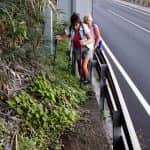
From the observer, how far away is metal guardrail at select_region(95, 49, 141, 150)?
5853 millimetres

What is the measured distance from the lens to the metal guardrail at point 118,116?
5.85m

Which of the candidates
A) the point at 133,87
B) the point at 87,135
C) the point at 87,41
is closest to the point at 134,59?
the point at 133,87

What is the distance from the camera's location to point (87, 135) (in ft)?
24.8

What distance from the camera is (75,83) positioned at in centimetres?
1029

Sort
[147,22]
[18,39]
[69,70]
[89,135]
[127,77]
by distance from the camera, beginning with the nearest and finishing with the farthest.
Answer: [89,135], [18,39], [69,70], [127,77], [147,22]

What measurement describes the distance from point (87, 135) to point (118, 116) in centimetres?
84

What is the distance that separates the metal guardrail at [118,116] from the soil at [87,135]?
0.34 meters

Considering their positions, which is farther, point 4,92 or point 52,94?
point 52,94

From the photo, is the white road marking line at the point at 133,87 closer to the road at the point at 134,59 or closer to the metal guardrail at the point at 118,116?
the road at the point at 134,59

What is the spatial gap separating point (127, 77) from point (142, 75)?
22.5 inches

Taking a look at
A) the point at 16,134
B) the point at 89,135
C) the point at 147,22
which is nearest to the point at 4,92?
the point at 16,134

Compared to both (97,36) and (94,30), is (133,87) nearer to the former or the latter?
(97,36)

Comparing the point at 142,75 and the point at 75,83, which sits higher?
the point at 75,83

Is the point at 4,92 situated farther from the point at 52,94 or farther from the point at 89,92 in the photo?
the point at 89,92
